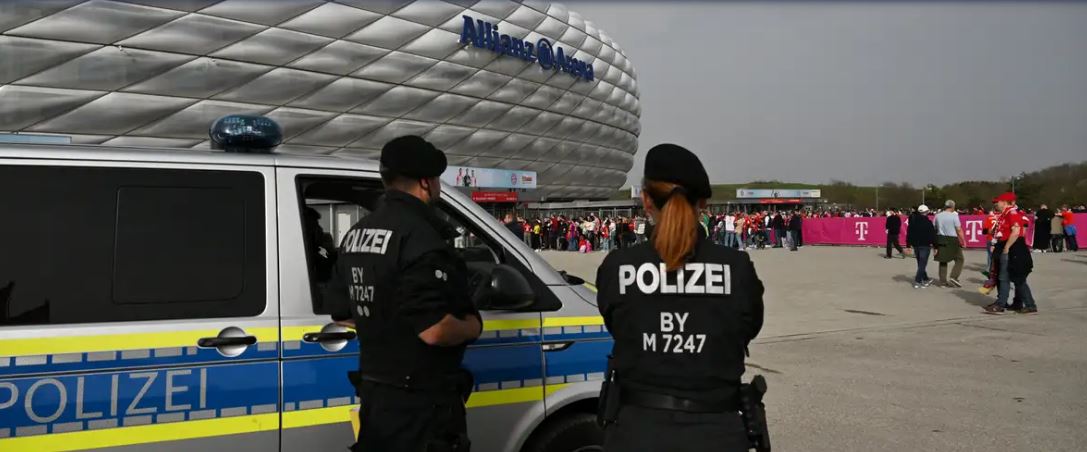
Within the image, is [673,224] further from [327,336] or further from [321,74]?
[321,74]

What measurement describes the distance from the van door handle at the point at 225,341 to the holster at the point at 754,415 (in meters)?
1.57

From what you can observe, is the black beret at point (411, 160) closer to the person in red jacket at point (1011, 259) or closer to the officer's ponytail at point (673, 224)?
the officer's ponytail at point (673, 224)

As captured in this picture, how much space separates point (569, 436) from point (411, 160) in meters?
1.34

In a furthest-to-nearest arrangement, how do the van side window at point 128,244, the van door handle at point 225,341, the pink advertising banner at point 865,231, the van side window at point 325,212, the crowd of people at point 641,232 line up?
the crowd of people at point 641,232 < the pink advertising banner at point 865,231 < the van side window at point 325,212 < the van door handle at point 225,341 < the van side window at point 128,244

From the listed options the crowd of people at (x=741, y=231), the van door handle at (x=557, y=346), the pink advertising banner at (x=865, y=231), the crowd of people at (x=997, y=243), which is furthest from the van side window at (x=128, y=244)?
the pink advertising banner at (x=865, y=231)

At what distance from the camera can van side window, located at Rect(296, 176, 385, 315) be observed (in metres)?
2.66

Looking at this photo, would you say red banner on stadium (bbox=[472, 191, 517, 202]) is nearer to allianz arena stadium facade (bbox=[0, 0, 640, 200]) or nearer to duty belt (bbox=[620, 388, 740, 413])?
allianz arena stadium facade (bbox=[0, 0, 640, 200])

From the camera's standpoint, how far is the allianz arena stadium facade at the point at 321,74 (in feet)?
94.6

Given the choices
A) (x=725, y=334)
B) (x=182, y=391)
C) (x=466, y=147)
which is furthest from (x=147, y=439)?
(x=466, y=147)

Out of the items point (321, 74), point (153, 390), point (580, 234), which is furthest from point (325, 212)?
point (321, 74)

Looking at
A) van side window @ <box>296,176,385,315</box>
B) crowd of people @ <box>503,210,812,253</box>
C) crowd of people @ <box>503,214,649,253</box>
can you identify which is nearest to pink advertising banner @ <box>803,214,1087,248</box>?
crowd of people @ <box>503,210,812,253</box>

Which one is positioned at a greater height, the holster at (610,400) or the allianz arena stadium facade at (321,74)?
the allianz arena stadium facade at (321,74)

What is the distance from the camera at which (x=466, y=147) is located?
147 feet

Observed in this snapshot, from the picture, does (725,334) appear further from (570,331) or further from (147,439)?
(147,439)
